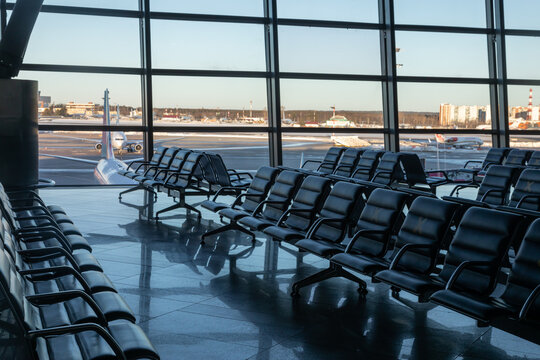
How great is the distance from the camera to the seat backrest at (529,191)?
18.1 feet

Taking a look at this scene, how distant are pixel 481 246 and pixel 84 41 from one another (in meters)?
7.98

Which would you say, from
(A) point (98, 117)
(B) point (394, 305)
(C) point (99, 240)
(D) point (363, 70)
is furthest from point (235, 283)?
(D) point (363, 70)

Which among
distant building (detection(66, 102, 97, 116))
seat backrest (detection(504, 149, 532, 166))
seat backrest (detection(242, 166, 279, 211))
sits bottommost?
seat backrest (detection(242, 166, 279, 211))

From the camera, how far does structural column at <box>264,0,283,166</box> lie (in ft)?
33.6

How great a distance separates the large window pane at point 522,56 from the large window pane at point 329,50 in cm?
253

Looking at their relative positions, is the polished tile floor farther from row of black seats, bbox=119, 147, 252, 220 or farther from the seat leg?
row of black seats, bbox=119, 147, 252, 220

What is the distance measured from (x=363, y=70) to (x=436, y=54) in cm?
137

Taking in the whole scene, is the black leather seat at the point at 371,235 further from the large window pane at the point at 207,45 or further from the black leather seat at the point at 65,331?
the large window pane at the point at 207,45

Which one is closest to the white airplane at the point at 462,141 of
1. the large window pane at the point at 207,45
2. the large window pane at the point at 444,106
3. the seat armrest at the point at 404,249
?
the large window pane at the point at 444,106

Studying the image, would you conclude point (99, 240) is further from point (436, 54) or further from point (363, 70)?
point (436, 54)

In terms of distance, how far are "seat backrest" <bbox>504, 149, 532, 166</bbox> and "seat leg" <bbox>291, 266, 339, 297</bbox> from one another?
5352 millimetres

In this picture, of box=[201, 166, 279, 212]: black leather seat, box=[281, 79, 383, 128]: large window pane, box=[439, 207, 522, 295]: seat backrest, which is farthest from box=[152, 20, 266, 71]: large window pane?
box=[439, 207, 522, 295]: seat backrest

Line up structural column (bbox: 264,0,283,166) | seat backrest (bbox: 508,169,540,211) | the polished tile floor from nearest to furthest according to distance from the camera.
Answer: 1. the polished tile floor
2. seat backrest (bbox: 508,169,540,211)
3. structural column (bbox: 264,0,283,166)

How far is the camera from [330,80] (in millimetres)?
10547
